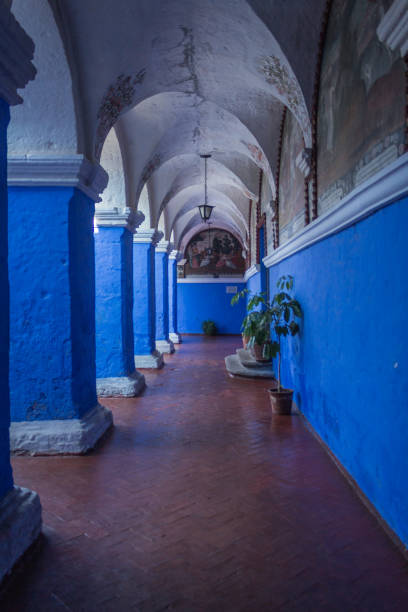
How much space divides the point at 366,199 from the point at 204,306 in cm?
1735

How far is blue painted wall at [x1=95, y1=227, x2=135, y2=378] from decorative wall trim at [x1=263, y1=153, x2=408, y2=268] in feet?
10.4

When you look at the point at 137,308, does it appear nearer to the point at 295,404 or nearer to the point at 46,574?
the point at 295,404

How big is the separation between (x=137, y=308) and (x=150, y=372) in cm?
139

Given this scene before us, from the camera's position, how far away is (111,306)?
6.54 metres

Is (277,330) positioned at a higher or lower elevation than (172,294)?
lower

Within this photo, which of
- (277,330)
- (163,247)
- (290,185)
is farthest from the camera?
(163,247)

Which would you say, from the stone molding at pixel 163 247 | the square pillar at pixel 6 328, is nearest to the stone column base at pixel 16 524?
the square pillar at pixel 6 328

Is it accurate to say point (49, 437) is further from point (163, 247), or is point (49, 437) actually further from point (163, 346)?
point (163, 247)

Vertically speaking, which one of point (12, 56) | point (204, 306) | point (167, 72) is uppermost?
point (167, 72)

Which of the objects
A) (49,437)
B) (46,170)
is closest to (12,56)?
(46,170)

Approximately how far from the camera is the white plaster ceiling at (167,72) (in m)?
4.01

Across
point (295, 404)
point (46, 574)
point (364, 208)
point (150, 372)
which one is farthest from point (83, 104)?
point (150, 372)

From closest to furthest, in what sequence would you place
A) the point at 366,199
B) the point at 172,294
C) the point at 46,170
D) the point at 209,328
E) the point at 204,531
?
the point at 204,531 → the point at 366,199 → the point at 46,170 → the point at 172,294 → the point at 209,328

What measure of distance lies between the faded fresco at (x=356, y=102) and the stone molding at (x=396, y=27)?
6.7 inches
